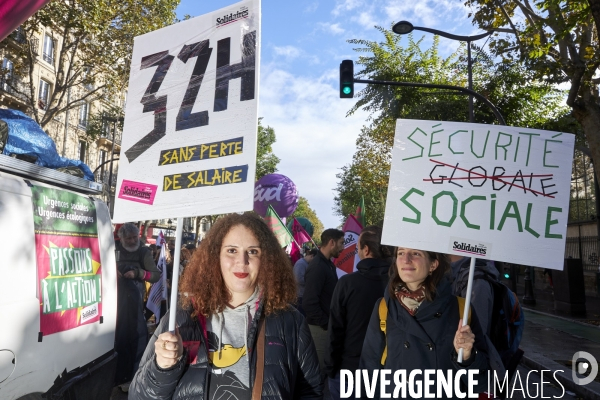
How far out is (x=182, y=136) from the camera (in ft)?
8.02

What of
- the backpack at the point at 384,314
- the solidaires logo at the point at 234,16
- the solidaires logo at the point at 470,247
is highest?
the solidaires logo at the point at 234,16

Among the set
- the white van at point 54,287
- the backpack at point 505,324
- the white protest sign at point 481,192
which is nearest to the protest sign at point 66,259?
the white van at point 54,287

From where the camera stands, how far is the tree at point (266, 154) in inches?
1684

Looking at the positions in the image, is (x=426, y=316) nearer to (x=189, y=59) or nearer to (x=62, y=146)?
(x=189, y=59)

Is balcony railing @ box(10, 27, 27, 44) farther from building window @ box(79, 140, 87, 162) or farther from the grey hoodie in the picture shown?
the grey hoodie

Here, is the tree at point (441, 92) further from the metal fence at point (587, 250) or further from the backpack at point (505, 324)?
the backpack at point (505, 324)

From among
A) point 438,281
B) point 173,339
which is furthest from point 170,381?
point 438,281

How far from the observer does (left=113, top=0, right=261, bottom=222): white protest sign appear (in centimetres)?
234

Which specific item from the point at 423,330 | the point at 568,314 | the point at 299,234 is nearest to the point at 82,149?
the point at 299,234

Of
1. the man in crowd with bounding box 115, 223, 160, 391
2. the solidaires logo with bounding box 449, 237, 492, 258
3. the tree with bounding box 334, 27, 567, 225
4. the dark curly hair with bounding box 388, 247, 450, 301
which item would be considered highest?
the tree with bounding box 334, 27, 567, 225

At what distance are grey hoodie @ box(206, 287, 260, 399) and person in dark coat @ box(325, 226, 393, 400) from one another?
5.64 ft

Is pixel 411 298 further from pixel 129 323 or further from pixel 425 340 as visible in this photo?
pixel 129 323

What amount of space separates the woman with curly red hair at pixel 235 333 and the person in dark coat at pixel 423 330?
2.12 ft

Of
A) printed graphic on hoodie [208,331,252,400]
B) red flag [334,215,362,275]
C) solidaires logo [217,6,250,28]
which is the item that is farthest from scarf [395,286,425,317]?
red flag [334,215,362,275]
